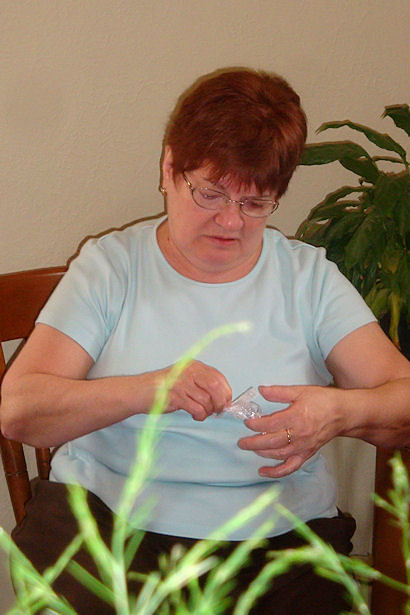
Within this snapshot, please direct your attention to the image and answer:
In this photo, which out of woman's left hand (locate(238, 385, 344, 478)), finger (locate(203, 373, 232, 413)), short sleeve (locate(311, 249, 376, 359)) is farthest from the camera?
short sleeve (locate(311, 249, 376, 359))

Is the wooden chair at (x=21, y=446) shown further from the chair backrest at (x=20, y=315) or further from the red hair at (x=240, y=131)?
the red hair at (x=240, y=131)

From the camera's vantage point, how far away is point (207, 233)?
49.5 inches

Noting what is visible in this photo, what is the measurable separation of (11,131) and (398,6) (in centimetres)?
104

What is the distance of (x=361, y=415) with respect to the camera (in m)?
1.17

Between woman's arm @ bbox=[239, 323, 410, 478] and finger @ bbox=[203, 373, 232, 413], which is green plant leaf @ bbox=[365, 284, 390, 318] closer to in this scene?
woman's arm @ bbox=[239, 323, 410, 478]

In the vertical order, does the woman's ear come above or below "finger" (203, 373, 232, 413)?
above

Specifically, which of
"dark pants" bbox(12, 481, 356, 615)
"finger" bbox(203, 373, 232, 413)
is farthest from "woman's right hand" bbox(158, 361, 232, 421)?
"dark pants" bbox(12, 481, 356, 615)

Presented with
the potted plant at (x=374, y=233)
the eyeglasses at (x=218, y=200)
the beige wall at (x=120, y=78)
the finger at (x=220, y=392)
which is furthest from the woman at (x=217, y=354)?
the beige wall at (x=120, y=78)

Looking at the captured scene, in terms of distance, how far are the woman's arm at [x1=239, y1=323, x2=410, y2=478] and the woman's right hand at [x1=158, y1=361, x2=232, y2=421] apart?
64 millimetres

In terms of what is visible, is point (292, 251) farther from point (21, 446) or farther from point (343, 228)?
point (21, 446)

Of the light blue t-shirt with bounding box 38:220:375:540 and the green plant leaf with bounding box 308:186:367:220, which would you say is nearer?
the light blue t-shirt with bounding box 38:220:375:540

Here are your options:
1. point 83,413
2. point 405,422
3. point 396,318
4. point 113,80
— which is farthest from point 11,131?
point 405,422

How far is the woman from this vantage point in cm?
113

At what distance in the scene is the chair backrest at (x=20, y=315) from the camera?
1.46 meters
